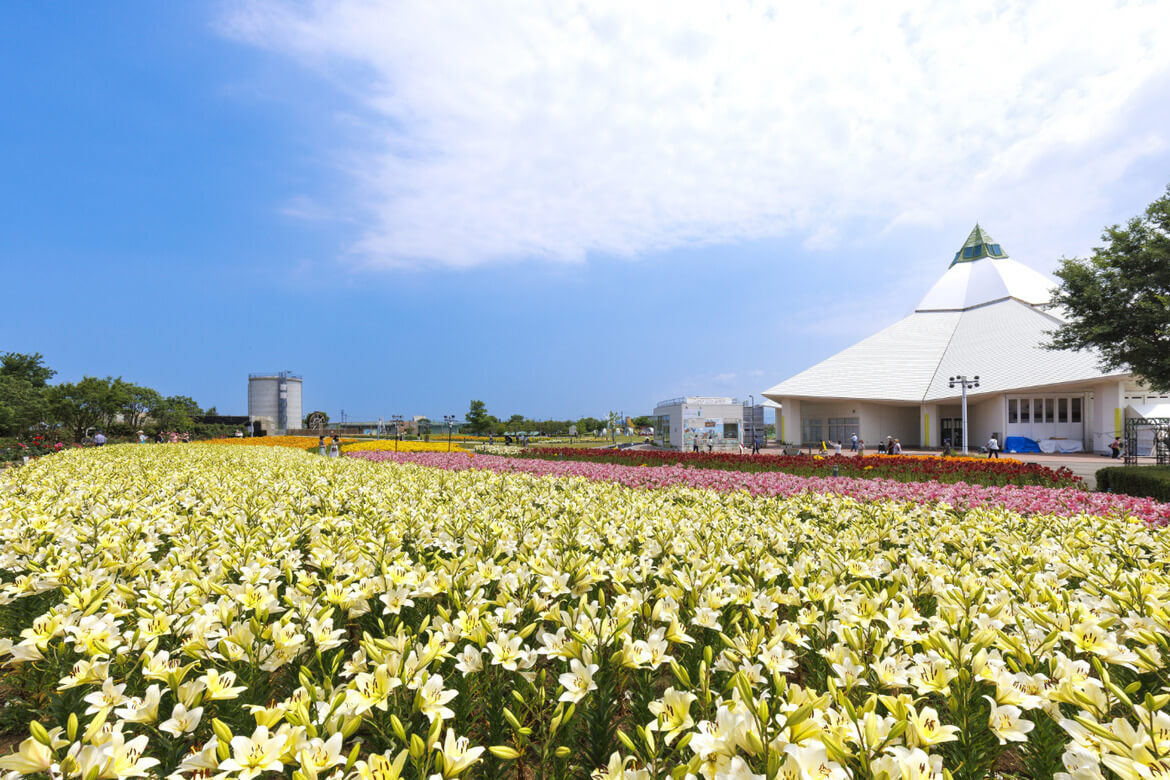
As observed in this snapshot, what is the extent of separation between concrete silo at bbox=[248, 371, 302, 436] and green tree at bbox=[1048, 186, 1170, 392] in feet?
207

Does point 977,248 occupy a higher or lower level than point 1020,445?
higher

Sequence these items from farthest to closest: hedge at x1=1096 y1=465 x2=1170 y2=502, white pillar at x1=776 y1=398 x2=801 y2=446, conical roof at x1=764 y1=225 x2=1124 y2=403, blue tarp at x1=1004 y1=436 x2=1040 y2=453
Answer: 1. white pillar at x1=776 y1=398 x2=801 y2=446
2. conical roof at x1=764 y1=225 x2=1124 y2=403
3. blue tarp at x1=1004 y1=436 x2=1040 y2=453
4. hedge at x1=1096 y1=465 x2=1170 y2=502

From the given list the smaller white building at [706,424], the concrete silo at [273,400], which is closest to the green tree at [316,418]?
the concrete silo at [273,400]

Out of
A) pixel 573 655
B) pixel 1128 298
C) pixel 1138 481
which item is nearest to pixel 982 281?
pixel 1128 298

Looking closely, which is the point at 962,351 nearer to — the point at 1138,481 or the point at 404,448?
the point at 1138,481

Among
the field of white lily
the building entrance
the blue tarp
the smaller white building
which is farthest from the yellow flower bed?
the building entrance

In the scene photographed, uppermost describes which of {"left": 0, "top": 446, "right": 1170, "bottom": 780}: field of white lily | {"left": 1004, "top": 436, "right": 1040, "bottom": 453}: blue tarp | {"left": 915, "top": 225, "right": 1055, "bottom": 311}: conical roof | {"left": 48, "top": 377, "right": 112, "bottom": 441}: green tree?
{"left": 915, "top": 225, "right": 1055, "bottom": 311}: conical roof

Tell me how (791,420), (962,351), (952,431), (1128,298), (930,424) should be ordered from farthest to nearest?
(791,420) → (962,351) → (952,431) → (930,424) → (1128,298)

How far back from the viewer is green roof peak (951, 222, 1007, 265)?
56625 mm

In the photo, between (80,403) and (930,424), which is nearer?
(80,403)

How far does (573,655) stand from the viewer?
73.6 inches

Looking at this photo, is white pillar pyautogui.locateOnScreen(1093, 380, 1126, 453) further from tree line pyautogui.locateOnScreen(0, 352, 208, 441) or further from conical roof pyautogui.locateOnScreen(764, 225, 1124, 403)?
tree line pyautogui.locateOnScreen(0, 352, 208, 441)

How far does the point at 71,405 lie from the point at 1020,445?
194 feet

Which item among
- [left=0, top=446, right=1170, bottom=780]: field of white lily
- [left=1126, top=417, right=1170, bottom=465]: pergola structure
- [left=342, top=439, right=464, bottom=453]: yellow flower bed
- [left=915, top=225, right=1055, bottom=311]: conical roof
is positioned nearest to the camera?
[left=0, top=446, right=1170, bottom=780]: field of white lily
